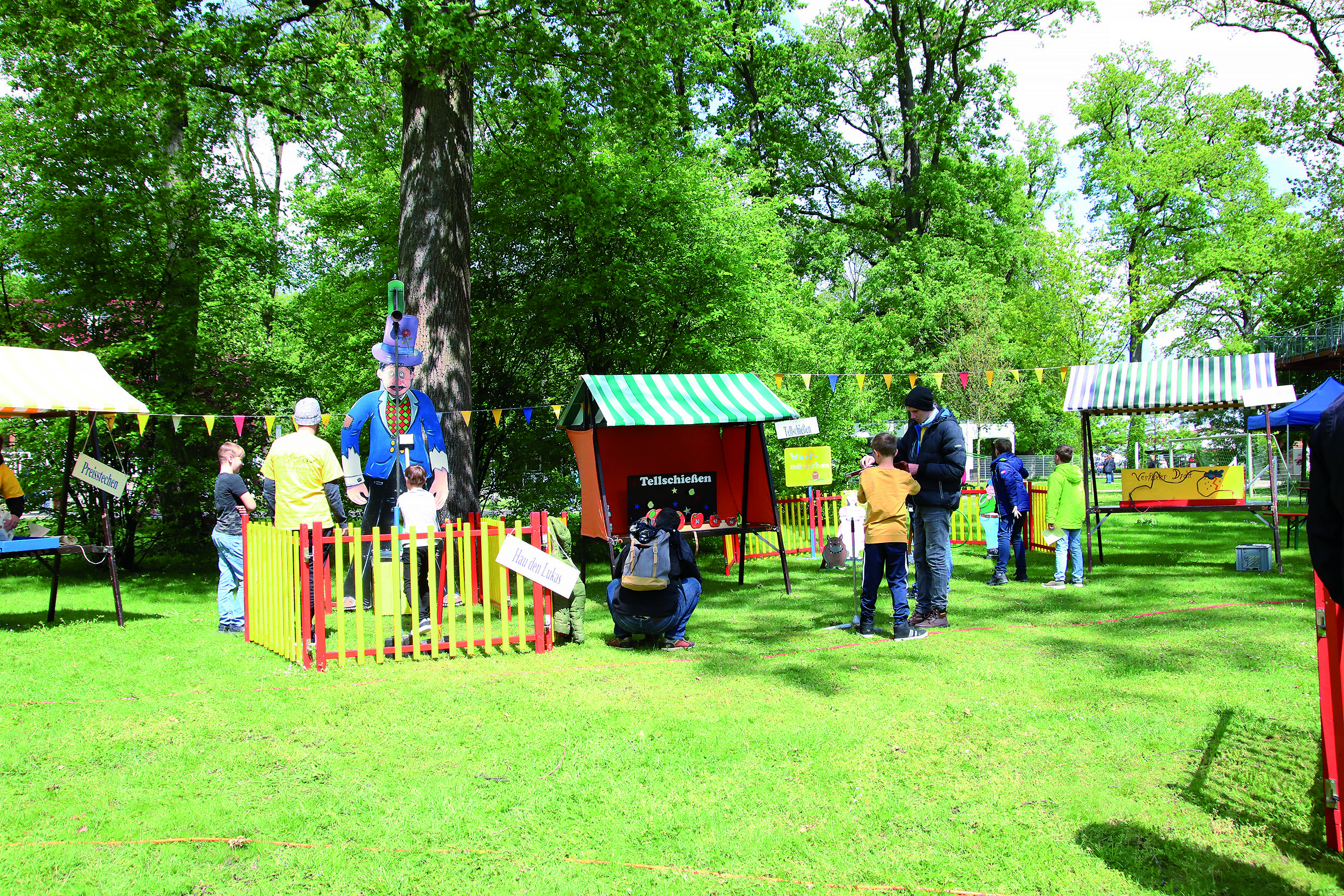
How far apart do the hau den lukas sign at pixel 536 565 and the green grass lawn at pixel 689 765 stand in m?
0.58

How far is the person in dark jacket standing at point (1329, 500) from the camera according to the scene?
281 centimetres

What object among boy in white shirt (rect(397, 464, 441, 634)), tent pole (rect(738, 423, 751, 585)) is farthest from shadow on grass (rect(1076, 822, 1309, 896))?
tent pole (rect(738, 423, 751, 585))

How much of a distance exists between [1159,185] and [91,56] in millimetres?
30479

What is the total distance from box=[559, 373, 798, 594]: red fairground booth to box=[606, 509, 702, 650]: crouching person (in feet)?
7.40

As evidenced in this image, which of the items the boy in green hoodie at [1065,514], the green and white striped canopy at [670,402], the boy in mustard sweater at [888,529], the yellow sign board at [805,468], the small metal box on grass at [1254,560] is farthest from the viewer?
the yellow sign board at [805,468]

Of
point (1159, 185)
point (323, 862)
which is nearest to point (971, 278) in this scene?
point (1159, 185)

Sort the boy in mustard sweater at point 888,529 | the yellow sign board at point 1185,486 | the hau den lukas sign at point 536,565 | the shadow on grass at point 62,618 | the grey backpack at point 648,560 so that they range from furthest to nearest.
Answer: the yellow sign board at point 1185,486
the shadow on grass at point 62,618
the boy in mustard sweater at point 888,529
the hau den lukas sign at point 536,565
the grey backpack at point 648,560

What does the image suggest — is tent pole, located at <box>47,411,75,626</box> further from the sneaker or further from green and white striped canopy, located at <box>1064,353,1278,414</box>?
green and white striped canopy, located at <box>1064,353,1278,414</box>

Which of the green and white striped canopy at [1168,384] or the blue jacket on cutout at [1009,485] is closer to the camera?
the blue jacket on cutout at [1009,485]

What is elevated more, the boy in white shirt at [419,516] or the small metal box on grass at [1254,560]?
the boy in white shirt at [419,516]

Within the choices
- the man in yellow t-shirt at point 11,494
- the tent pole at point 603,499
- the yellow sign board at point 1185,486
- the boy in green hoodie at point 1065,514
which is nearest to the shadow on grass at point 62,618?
the man in yellow t-shirt at point 11,494

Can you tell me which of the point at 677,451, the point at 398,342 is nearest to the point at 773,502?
the point at 677,451

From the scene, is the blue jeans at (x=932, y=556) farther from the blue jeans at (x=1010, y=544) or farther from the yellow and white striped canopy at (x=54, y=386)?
the yellow and white striped canopy at (x=54, y=386)

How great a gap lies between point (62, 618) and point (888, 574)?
8.36m
